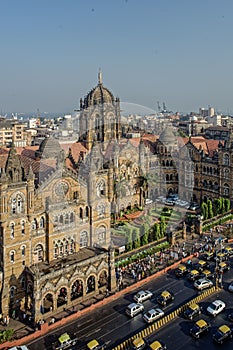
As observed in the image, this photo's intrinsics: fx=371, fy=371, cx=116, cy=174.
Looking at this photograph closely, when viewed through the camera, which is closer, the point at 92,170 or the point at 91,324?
the point at 91,324

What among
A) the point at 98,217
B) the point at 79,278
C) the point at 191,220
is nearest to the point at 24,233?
the point at 79,278

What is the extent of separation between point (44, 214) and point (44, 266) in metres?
6.31

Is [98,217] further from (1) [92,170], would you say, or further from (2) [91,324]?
(2) [91,324]

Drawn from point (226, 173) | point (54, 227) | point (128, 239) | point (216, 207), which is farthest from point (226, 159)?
point (54, 227)

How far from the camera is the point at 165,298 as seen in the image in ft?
146

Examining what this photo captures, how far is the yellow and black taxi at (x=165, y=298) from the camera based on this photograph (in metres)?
44.2

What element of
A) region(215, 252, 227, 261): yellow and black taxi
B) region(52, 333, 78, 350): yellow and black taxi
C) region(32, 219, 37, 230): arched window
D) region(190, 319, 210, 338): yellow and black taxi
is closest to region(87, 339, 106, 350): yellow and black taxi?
region(52, 333, 78, 350): yellow and black taxi

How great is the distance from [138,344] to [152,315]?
5.73 meters

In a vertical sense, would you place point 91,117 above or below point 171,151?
above

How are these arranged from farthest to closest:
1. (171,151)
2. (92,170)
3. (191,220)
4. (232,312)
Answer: (171,151) → (191,220) → (92,170) → (232,312)

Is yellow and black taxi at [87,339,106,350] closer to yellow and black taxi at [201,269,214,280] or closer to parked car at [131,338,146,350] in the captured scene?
parked car at [131,338,146,350]

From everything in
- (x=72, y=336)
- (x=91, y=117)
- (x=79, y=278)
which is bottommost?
(x=72, y=336)

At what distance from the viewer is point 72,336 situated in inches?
1507

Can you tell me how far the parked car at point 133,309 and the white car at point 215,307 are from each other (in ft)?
25.2
